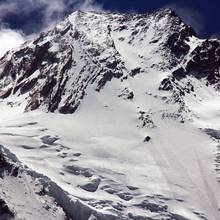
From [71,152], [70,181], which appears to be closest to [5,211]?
[70,181]

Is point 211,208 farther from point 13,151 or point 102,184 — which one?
point 13,151

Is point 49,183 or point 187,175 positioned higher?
point 187,175

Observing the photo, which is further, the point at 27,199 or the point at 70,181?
the point at 70,181

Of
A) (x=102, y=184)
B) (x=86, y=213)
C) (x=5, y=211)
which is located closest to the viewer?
(x=5, y=211)

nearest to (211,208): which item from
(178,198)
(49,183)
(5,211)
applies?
(178,198)

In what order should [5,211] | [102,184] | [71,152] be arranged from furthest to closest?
[71,152] < [102,184] < [5,211]

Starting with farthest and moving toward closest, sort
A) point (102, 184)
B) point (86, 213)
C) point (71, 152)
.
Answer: point (71, 152) < point (102, 184) < point (86, 213)

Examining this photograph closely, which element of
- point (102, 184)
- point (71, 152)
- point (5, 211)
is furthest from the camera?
point (71, 152)

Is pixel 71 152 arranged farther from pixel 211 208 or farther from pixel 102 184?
pixel 211 208

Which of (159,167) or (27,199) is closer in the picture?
(27,199)
